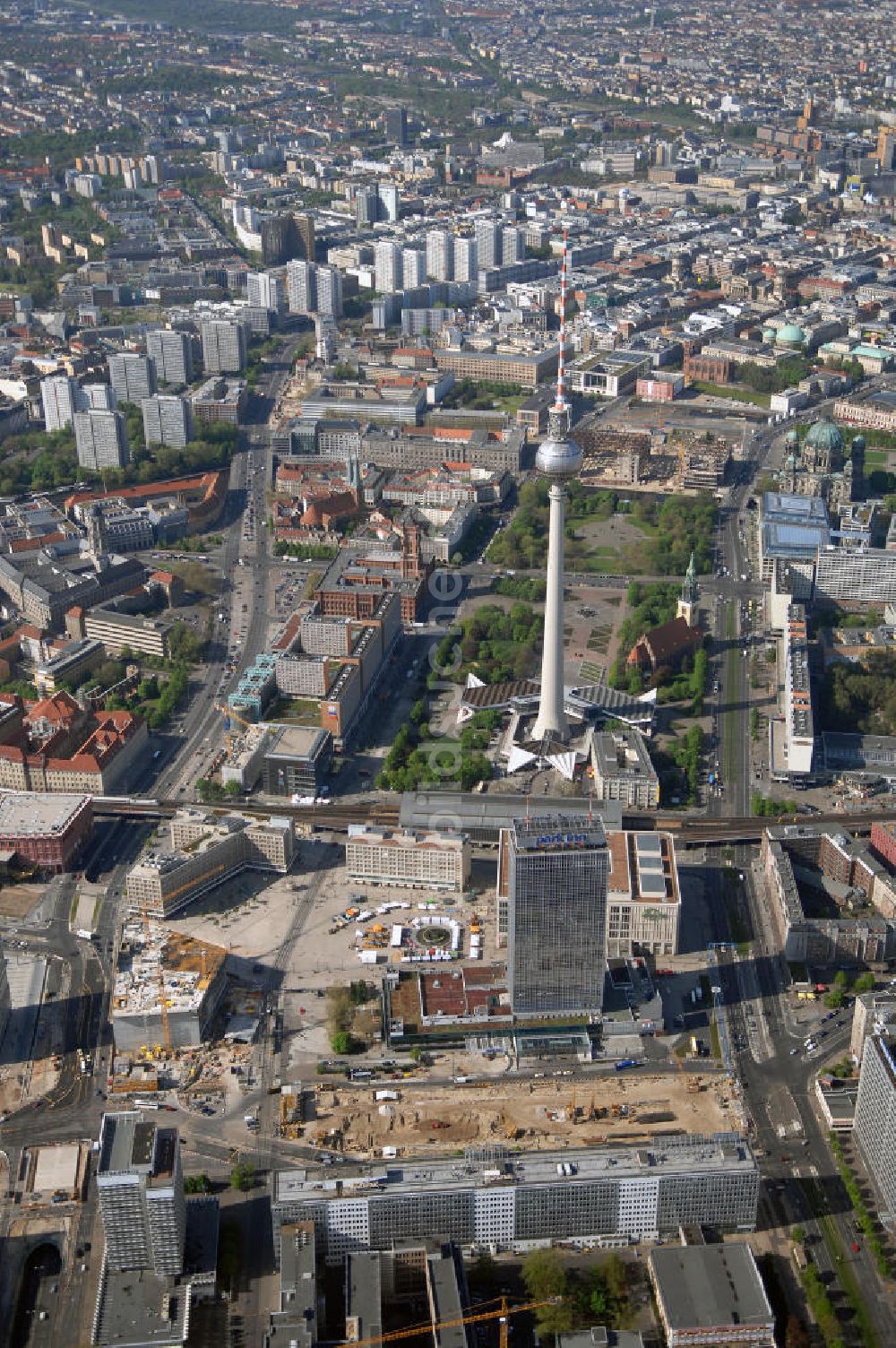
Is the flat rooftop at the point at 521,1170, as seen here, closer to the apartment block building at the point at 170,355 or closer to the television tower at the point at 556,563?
the television tower at the point at 556,563

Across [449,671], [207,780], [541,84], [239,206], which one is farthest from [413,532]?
[541,84]

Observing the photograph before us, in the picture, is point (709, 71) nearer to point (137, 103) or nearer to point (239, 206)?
point (137, 103)

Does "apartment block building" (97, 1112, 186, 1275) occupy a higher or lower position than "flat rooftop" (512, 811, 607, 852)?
lower

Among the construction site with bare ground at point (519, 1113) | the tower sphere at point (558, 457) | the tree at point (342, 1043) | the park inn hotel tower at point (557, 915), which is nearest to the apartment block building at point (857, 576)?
the tower sphere at point (558, 457)

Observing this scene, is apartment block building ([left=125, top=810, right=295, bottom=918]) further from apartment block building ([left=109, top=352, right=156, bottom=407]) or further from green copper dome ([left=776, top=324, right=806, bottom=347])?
green copper dome ([left=776, top=324, right=806, bottom=347])

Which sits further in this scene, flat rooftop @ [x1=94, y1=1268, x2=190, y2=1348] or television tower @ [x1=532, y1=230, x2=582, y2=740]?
television tower @ [x1=532, y1=230, x2=582, y2=740]

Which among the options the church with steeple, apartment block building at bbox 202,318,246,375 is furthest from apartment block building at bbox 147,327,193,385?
the church with steeple
